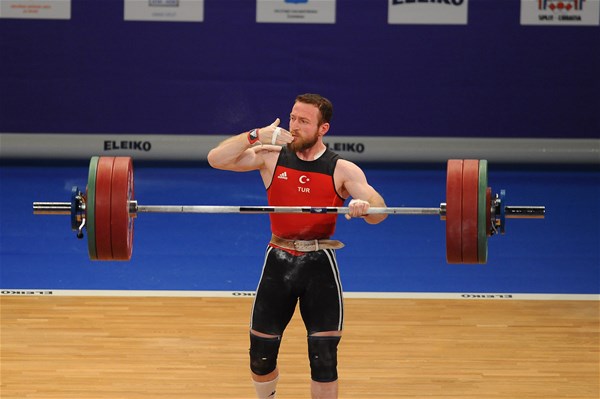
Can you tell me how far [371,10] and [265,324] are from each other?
27.3 feet

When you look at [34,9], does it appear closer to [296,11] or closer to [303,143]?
[296,11]

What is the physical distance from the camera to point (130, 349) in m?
Result: 7.29

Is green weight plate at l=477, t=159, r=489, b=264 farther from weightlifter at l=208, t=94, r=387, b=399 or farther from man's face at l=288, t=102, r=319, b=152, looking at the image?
man's face at l=288, t=102, r=319, b=152

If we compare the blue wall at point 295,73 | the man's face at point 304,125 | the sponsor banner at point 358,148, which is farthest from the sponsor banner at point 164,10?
the man's face at point 304,125

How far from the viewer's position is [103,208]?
554 cm

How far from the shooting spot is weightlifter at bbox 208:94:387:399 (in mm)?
5605

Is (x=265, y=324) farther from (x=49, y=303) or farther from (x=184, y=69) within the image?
(x=184, y=69)

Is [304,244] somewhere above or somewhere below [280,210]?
below

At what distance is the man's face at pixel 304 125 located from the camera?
5.61m

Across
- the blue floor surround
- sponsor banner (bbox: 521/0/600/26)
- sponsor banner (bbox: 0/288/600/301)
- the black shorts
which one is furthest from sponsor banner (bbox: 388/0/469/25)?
the black shorts

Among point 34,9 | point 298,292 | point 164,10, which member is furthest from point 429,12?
point 298,292

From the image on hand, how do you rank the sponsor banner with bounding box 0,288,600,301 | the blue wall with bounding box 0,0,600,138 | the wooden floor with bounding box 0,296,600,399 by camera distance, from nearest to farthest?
the wooden floor with bounding box 0,296,600,399 < the sponsor banner with bounding box 0,288,600,301 < the blue wall with bounding box 0,0,600,138

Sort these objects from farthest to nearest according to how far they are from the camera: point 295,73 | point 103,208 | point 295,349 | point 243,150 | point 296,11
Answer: point 295,73, point 296,11, point 295,349, point 243,150, point 103,208

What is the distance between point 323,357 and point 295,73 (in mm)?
8221
